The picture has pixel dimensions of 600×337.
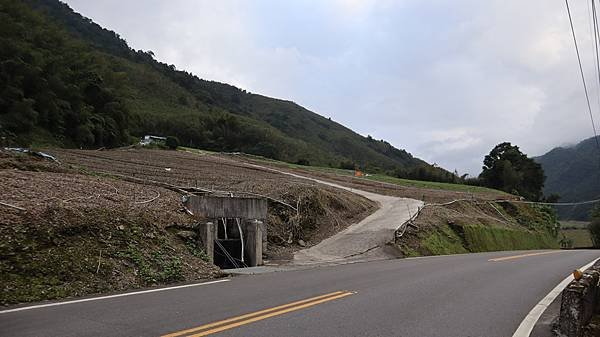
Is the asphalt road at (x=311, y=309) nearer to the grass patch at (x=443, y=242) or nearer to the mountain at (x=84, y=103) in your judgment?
the grass patch at (x=443, y=242)

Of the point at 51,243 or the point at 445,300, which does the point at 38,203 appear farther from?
the point at 445,300

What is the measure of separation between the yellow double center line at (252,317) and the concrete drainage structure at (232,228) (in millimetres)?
7329

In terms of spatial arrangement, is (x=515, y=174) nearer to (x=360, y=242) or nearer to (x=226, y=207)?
(x=360, y=242)

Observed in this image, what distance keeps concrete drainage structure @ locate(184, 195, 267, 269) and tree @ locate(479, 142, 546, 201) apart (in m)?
65.6

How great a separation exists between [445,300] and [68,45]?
60.9 meters

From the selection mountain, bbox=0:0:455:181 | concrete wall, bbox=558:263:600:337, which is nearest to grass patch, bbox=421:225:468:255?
concrete wall, bbox=558:263:600:337

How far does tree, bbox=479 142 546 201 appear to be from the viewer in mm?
74125

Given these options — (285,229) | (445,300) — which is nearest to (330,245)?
(285,229)

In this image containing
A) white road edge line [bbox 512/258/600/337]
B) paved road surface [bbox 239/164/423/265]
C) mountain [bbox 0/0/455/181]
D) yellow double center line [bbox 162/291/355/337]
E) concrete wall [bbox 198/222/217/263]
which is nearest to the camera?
yellow double center line [bbox 162/291/355/337]

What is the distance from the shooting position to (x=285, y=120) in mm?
165000

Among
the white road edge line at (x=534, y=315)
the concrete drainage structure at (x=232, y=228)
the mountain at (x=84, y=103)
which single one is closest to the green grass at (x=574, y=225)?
the mountain at (x=84, y=103)

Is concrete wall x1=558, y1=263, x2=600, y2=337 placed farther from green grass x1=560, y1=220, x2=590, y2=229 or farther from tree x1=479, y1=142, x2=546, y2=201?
green grass x1=560, y1=220, x2=590, y2=229

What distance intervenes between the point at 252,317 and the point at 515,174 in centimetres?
7621

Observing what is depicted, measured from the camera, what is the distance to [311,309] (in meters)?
7.33
